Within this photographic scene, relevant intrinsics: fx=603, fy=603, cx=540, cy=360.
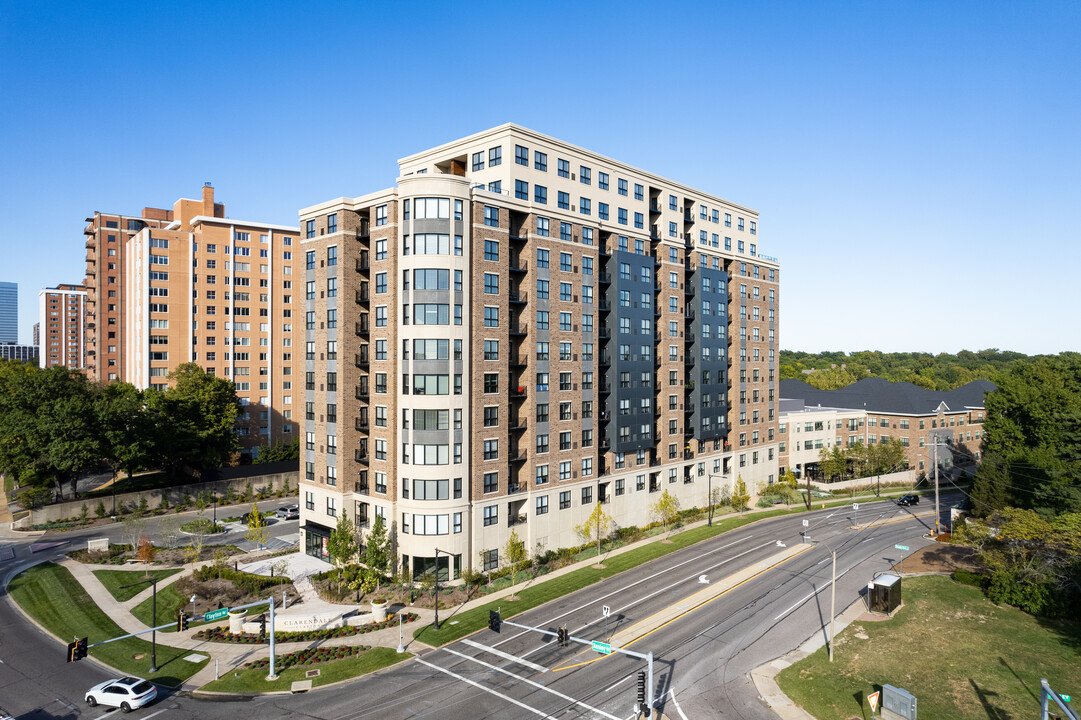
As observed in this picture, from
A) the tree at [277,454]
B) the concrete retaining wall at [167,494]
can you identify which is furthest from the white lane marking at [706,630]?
the tree at [277,454]

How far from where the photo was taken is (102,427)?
76.4m

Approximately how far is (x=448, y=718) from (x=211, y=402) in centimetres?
Answer: 7494

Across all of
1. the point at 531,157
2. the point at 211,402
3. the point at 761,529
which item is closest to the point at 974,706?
the point at 761,529

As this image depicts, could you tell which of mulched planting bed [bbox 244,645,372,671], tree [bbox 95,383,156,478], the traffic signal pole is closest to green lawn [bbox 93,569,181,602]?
mulched planting bed [bbox 244,645,372,671]

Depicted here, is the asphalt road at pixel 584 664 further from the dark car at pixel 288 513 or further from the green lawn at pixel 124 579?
the dark car at pixel 288 513

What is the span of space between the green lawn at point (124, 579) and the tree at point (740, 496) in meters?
64.6

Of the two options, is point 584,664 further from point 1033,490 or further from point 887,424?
point 887,424

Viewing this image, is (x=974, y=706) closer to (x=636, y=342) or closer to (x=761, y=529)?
(x=761, y=529)

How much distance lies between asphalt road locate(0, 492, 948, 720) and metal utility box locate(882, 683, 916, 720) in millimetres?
6174

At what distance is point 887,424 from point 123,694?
111m

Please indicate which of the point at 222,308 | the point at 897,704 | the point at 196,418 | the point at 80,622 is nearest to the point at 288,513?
the point at 196,418

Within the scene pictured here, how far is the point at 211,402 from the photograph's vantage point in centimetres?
9100

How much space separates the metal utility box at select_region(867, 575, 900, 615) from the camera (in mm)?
46781

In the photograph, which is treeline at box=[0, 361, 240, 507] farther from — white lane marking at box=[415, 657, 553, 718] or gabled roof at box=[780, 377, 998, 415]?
gabled roof at box=[780, 377, 998, 415]
